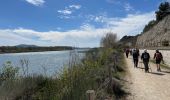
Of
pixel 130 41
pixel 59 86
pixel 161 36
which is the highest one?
pixel 130 41

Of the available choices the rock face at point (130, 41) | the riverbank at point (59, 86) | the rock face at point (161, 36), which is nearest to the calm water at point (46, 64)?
the riverbank at point (59, 86)

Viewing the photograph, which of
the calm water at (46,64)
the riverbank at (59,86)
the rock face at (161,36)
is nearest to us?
the riverbank at (59,86)

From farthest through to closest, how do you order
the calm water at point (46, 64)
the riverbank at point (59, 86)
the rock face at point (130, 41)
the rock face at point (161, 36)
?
the rock face at point (130, 41)
the rock face at point (161, 36)
the calm water at point (46, 64)
the riverbank at point (59, 86)

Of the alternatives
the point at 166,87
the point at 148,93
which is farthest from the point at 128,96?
the point at 166,87

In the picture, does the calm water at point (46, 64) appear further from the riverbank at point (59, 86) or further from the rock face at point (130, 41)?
the rock face at point (130, 41)

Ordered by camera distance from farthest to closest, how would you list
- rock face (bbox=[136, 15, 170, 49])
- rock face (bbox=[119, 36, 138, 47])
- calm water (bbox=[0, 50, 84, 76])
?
rock face (bbox=[119, 36, 138, 47]) → rock face (bbox=[136, 15, 170, 49]) → calm water (bbox=[0, 50, 84, 76])

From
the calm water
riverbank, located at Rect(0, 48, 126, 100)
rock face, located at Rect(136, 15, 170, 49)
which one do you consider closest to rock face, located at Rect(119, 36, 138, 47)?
rock face, located at Rect(136, 15, 170, 49)

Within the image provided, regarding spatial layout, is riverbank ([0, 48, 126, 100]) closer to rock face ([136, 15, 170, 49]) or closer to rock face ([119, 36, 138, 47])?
rock face ([136, 15, 170, 49])

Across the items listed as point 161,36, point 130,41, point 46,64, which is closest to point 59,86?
point 46,64

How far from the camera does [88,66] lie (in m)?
13.2

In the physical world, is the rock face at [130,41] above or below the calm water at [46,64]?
above

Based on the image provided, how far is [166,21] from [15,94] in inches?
2334

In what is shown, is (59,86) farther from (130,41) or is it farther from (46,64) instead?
(130,41)

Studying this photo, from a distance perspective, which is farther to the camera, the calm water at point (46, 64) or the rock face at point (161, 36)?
the rock face at point (161, 36)
